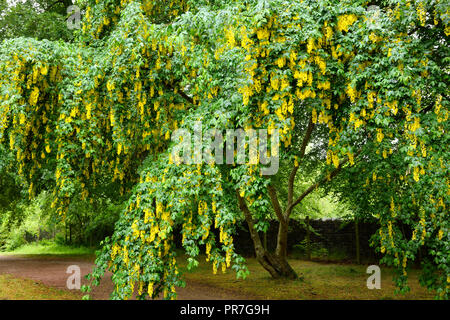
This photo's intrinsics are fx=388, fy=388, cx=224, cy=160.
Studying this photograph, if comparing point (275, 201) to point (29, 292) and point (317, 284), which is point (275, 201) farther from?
point (29, 292)

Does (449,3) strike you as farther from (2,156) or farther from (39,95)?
(2,156)

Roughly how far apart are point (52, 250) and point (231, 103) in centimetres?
2085

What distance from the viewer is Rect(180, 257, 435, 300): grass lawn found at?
8.02 metres

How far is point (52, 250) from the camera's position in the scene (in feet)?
72.0

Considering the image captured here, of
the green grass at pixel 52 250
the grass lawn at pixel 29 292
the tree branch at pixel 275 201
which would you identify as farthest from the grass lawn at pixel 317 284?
the green grass at pixel 52 250

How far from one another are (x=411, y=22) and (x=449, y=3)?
1.32ft

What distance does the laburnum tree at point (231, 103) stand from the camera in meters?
4.26

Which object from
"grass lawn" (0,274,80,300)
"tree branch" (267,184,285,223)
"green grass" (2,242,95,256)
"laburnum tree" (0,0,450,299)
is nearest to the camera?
"laburnum tree" (0,0,450,299)

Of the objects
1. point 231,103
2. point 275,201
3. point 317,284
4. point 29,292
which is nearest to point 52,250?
point 29,292

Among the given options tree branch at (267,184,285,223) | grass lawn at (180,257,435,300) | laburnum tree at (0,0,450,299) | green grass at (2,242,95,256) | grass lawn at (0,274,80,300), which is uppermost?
laburnum tree at (0,0,450,299)

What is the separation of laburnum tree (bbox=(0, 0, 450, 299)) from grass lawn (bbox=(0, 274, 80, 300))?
115 inches

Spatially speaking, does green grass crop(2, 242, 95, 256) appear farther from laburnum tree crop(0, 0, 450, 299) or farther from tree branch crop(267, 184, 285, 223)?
laburnum tree crop(0, 0, 450, 299)

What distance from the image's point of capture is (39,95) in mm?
5398

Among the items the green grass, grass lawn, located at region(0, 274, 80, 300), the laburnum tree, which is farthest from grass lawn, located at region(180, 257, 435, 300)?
the green grass
